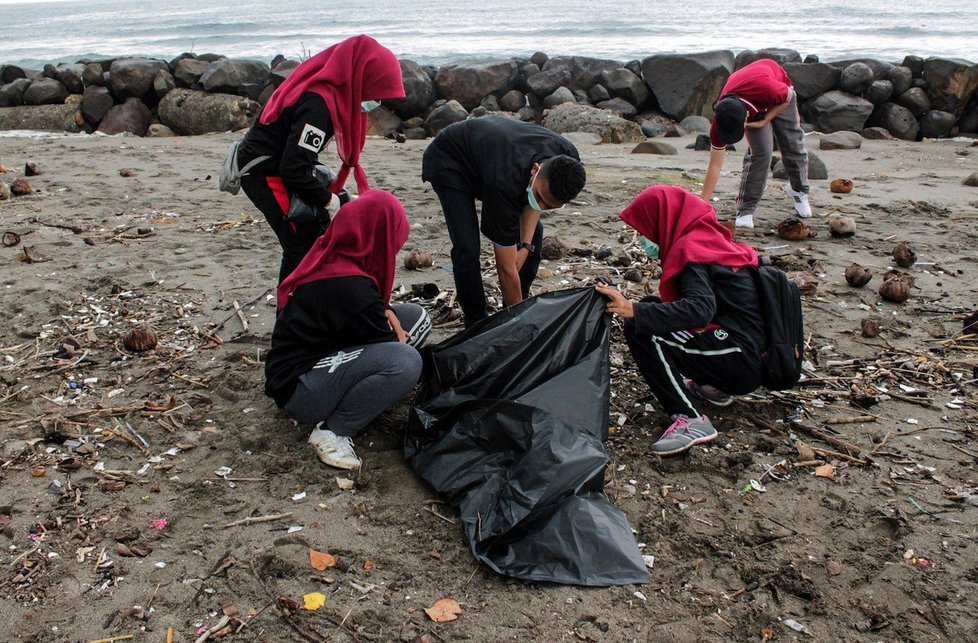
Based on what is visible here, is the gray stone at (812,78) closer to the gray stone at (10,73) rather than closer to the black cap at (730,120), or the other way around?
the black cap at (730,120)

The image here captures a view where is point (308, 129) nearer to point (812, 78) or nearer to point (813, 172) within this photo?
point (813, 172)

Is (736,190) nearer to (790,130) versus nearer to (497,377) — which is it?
(790,130)

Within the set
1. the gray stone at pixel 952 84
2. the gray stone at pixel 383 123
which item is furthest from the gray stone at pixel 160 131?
the gray stone at pixel 952 84

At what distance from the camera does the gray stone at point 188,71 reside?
47.5 ft

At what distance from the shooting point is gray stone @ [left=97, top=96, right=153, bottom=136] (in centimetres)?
1408

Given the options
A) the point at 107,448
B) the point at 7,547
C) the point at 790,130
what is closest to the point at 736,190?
the point at 790,130

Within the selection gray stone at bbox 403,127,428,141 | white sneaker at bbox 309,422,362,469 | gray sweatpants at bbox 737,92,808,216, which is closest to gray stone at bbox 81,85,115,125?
gray stone at bbox 403,127,428,141

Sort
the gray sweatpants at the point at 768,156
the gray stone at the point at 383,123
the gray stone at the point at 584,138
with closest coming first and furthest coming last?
the gray sweatpants at the point at 768,156 < the gray stone at the point at 584,138 < the gray stone at the point at 383,123

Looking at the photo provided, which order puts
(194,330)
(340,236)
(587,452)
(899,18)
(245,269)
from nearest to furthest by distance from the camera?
(587,452) → (340,236) → (194,330) → (245,269) → (899,18)

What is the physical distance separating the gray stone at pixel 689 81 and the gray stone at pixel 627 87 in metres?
0.27

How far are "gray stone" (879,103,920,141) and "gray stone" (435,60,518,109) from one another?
6773mm

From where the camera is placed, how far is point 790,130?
6328 mm

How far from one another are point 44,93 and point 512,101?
9145mm

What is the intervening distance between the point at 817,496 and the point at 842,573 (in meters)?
0.45
